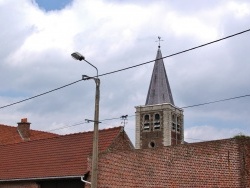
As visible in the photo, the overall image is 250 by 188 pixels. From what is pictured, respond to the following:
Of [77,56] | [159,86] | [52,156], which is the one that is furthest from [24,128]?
[159,86]

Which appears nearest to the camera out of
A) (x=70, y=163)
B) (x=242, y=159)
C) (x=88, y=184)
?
(x=242, y=159)

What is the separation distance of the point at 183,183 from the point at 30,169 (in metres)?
9.10

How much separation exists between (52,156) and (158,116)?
5022 centimetres

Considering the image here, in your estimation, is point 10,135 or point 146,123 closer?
point 10,135

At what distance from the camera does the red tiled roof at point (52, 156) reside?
24302mm

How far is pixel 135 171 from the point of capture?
74.8ft

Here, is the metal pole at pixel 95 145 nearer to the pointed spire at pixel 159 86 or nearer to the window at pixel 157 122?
the pointed spire at pixel 159 86

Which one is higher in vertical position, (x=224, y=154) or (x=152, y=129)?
(x=152, y=129)

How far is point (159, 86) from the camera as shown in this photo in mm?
72000

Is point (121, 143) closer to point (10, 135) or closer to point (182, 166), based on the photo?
point (182, 166)

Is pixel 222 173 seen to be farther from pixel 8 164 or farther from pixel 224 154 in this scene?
pixel 8 164

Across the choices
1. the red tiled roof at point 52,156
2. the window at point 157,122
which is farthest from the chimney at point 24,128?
the window at point 157,122

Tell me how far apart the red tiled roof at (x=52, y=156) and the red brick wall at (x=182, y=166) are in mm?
1542

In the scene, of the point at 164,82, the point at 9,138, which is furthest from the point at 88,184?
the point at 164,82
